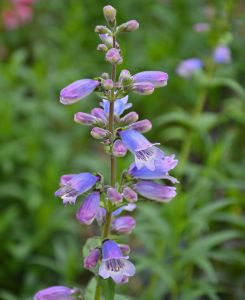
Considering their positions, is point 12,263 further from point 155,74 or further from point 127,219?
point 155,74

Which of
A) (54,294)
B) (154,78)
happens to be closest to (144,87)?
(154,78)

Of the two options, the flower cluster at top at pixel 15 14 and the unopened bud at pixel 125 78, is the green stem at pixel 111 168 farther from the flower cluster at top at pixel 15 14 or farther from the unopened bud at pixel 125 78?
the flower cluster at top at pixel 15 14

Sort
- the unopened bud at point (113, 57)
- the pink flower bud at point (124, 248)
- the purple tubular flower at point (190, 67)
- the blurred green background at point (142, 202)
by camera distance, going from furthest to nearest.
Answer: the purple tubular flower at point (190, 67)
the blurred green background at point (142, 202)
the pink flower bud at point (124, 248)
the unopened bud at point (113, 57)

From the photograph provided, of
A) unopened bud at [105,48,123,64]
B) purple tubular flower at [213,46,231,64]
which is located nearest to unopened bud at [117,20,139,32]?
unopened bud at [105,48,123,64]

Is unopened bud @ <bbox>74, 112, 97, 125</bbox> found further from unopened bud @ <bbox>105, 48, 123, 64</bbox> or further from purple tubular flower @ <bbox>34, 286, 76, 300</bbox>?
purple tubular flower @ <bbox>34, 286, 76, 300</bbox>

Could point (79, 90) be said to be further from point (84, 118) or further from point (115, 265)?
point (115, 265)

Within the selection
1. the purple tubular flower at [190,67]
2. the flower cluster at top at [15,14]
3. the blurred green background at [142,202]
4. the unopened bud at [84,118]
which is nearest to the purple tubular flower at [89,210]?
the unopened bud at [84,118]

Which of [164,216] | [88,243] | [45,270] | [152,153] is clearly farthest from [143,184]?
[45,270]

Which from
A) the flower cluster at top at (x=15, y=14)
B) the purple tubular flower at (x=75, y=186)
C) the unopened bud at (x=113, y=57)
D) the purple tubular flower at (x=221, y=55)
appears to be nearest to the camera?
the unopened bud at (x=113, y=57)
